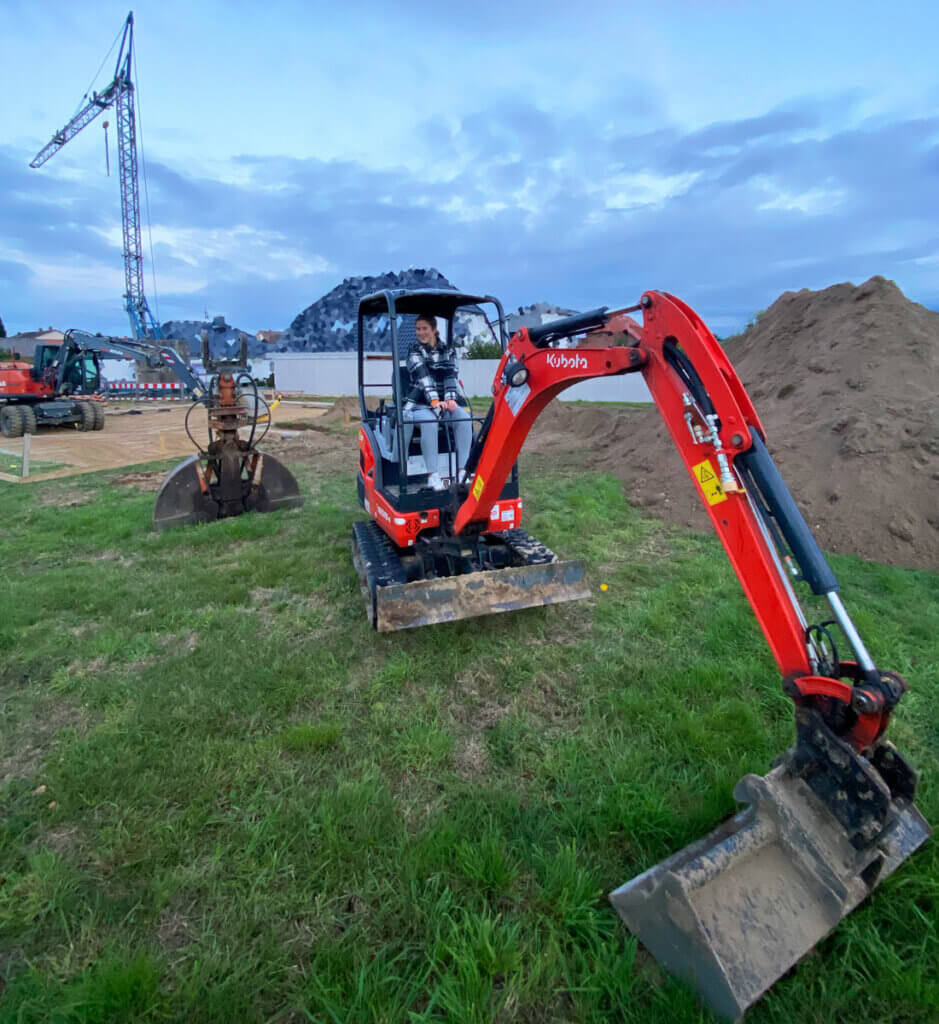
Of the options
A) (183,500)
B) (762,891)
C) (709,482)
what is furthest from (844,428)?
(183,500)

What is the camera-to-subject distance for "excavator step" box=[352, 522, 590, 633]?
397 centimetres

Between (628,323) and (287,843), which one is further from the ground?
(628,323)

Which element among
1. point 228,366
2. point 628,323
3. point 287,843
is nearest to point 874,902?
point 287,843

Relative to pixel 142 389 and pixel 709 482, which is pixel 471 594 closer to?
pixel 709 482

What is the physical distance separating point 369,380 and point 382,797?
31.5m

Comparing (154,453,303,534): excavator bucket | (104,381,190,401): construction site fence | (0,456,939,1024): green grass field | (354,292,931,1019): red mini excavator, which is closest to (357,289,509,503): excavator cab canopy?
(0,456,939,1024): green grass field

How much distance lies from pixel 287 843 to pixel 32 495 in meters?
9.47

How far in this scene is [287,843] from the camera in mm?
2590

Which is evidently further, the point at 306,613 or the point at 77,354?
the point at 77,354

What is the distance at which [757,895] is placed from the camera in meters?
2.02

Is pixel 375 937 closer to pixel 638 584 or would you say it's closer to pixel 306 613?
pixel 306 613

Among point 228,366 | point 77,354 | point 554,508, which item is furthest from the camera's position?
point 77,354

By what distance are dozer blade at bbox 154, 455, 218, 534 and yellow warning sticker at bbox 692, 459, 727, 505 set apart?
645cm

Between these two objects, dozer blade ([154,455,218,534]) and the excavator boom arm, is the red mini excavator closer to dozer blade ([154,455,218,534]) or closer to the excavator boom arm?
the excavator boom arm
